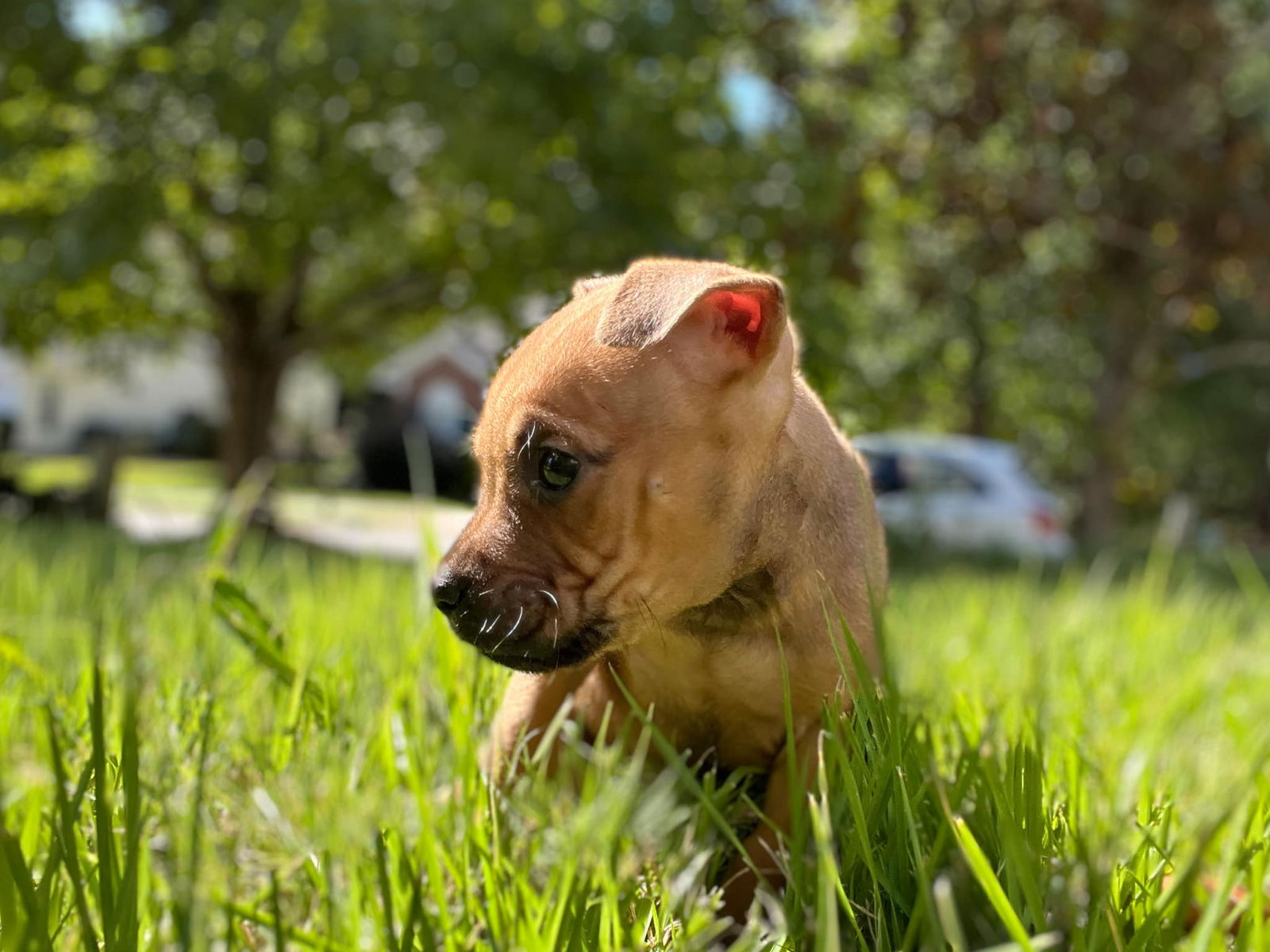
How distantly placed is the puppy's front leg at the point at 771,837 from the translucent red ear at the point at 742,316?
0.55m

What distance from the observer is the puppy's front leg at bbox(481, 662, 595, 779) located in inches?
66.4

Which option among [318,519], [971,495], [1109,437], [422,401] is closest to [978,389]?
[1109,437]

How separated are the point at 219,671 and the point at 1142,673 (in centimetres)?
262

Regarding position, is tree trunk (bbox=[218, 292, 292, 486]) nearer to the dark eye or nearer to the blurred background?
the blurred background

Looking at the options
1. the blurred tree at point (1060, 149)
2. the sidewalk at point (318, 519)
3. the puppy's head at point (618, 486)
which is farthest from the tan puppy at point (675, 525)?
the blurred tree at point (1060, 149)

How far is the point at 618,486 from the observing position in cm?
146

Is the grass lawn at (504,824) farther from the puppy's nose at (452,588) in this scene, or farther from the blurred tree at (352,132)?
the blurred tree at (352,132)

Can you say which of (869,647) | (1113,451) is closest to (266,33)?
(869,647)

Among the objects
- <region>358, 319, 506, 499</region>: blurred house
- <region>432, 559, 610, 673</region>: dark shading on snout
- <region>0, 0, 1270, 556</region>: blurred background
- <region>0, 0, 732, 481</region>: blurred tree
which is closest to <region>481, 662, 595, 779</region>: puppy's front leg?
<region>432, 559, 610, 673</region>: dark shading on snout

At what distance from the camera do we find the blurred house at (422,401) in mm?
21453

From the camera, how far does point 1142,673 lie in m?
3.38

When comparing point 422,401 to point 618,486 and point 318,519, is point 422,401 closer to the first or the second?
point 318,519

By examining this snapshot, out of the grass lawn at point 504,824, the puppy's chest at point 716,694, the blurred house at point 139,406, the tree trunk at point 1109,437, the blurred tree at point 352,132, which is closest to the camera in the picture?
the grass lawn at point 504,824

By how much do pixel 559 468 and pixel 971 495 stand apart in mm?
14748
